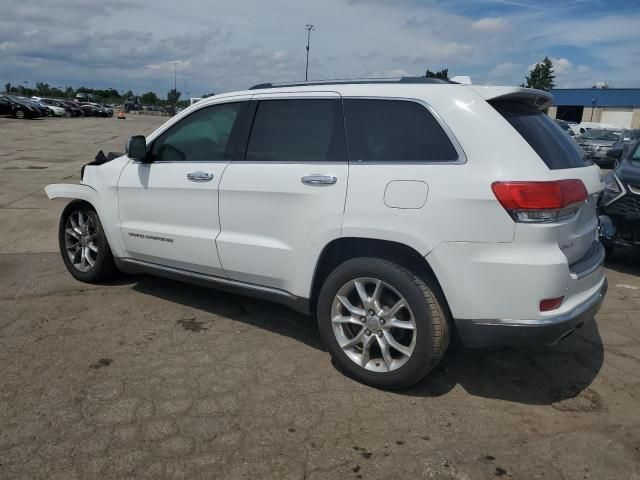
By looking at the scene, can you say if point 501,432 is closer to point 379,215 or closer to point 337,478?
point 337,478

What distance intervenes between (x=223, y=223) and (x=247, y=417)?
1.45m

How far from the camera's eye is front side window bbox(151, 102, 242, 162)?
4145mm

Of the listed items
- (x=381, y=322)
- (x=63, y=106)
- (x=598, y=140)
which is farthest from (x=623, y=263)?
(x=63, y=106)

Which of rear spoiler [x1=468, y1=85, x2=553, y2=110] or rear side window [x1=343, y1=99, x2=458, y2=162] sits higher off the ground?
rear spoiler [x1=468, y1=85, x2=553, y2=110]

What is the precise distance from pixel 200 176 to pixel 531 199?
2300 mm

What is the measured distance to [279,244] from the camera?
3742 millimetres

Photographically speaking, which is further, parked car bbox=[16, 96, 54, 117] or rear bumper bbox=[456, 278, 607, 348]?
parked car bbox=[16, 96, 54, 117]

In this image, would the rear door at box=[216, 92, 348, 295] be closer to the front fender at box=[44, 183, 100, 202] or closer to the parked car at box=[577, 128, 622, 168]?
the front fender at box=[44, 183, 100, 202]

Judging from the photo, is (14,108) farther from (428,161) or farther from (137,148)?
(428,161)

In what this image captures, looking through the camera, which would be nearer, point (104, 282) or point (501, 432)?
point (501, 432)

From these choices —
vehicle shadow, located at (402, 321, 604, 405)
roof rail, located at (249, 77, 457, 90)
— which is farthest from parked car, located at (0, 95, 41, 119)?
vehicle shadow, located at (402, 321, 604, 405)

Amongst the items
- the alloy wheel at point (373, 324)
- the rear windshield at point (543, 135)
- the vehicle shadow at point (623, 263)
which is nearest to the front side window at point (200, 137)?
the alloy wheel at point (373, 324)

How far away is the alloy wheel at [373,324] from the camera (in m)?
3.34

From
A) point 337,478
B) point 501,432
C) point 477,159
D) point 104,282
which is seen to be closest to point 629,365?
point 501,432
